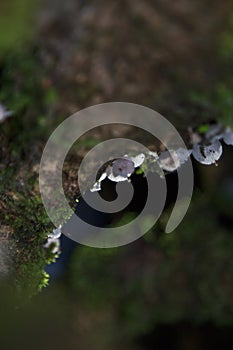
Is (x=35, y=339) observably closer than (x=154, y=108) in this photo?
No

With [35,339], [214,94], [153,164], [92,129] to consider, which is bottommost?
[35,339]

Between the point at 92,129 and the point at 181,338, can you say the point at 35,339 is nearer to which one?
the point at 181,338

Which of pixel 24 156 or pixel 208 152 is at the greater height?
pixel 208 152

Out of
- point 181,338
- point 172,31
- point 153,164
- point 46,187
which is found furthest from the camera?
point 181,338

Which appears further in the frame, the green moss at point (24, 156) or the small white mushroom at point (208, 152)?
the small white mushroom at point (208, 152)

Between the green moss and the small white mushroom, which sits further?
the small white mushroom

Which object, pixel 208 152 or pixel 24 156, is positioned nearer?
pixel 24 156

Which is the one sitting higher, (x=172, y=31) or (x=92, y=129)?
(x=172, y=31)

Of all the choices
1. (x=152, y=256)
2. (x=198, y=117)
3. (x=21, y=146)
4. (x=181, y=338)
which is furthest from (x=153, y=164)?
Result: (x=181, y=338)

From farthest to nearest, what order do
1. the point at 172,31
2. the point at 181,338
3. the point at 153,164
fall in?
1. the point at 181,338
2. the point at 153,164
3. the point at 172,31

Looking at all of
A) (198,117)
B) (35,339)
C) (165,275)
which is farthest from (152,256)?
(198,117)
